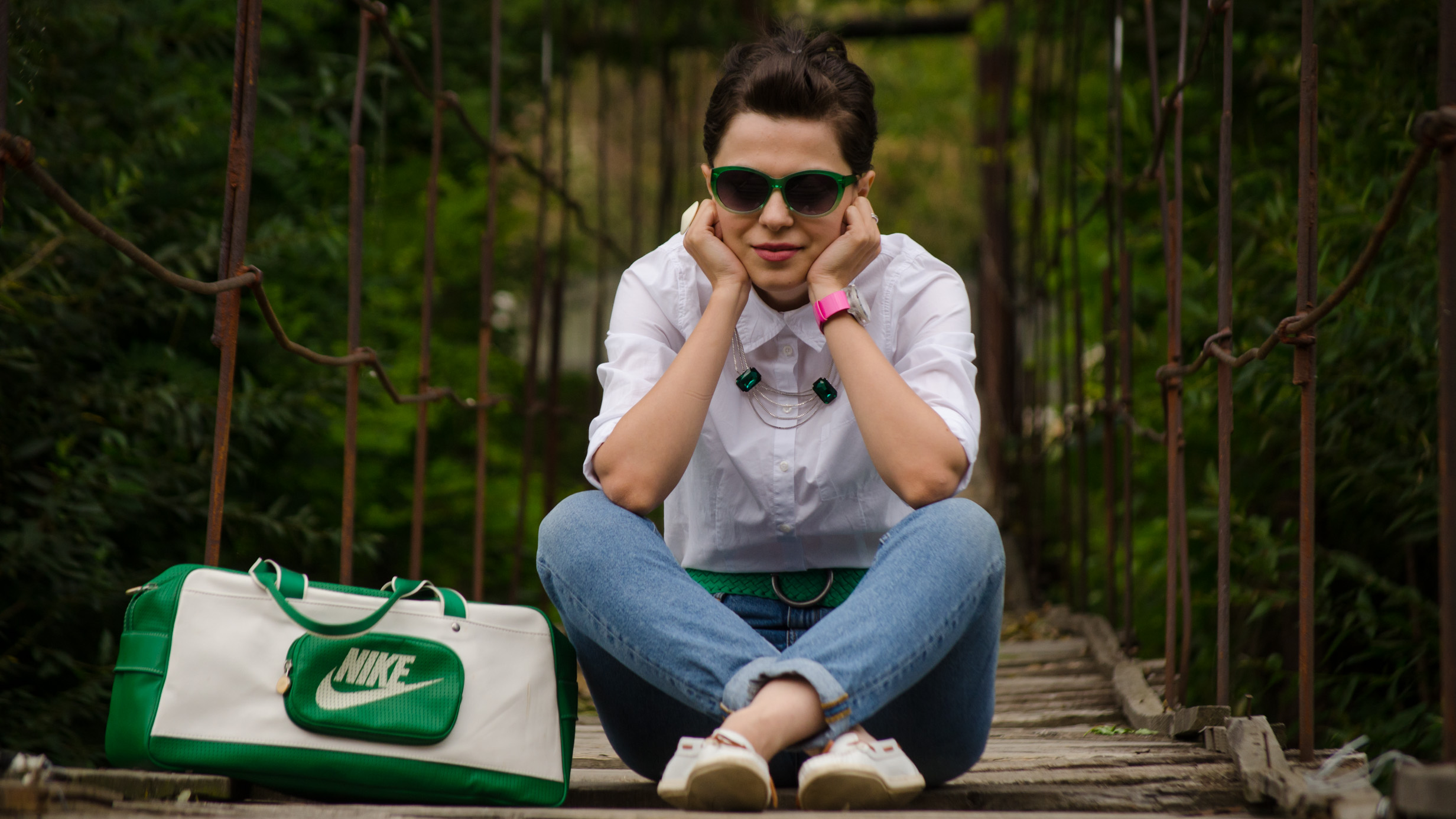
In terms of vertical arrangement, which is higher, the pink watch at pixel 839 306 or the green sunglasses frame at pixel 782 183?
the green sunglasses frame at pixel 782 183

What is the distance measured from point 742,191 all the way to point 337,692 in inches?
38.6

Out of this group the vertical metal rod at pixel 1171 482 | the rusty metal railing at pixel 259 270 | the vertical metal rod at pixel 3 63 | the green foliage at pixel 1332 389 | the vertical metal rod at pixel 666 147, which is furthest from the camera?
the vertical metal rod at pixel 666 147

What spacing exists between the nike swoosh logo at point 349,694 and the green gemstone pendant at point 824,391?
0.78m

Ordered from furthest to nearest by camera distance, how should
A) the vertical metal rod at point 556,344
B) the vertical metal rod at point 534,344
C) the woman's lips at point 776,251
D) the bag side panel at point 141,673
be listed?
1. the vertical metal rod at point 556,344
2. the vertical metal rod at point 534,344
3. the woman's lips at point 776,251
4. the bag side panel at point 141,673

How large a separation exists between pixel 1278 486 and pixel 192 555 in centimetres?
303

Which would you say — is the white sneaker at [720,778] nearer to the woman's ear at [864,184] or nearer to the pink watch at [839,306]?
the pink watch at [839,306]

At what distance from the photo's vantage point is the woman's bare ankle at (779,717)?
4.74ft

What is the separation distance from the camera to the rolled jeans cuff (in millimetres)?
1498

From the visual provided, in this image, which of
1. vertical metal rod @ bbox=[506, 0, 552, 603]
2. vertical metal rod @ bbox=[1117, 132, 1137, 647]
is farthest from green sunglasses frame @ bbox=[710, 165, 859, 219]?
vertical metal rod @ bbox=[506, 0, 552, 603]

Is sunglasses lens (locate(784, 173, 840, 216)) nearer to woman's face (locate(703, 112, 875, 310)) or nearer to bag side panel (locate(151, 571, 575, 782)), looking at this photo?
woman's face (locate(703, 112, 875, 310))

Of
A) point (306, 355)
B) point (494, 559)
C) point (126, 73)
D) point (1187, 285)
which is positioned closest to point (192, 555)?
point (126, 73)

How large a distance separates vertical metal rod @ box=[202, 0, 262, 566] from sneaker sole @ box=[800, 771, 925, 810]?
931mm

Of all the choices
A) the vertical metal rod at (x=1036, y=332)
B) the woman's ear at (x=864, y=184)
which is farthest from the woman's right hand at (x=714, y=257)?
the vertical metal rod at (x=1036, y=332)

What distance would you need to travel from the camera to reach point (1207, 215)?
3.74 metres
